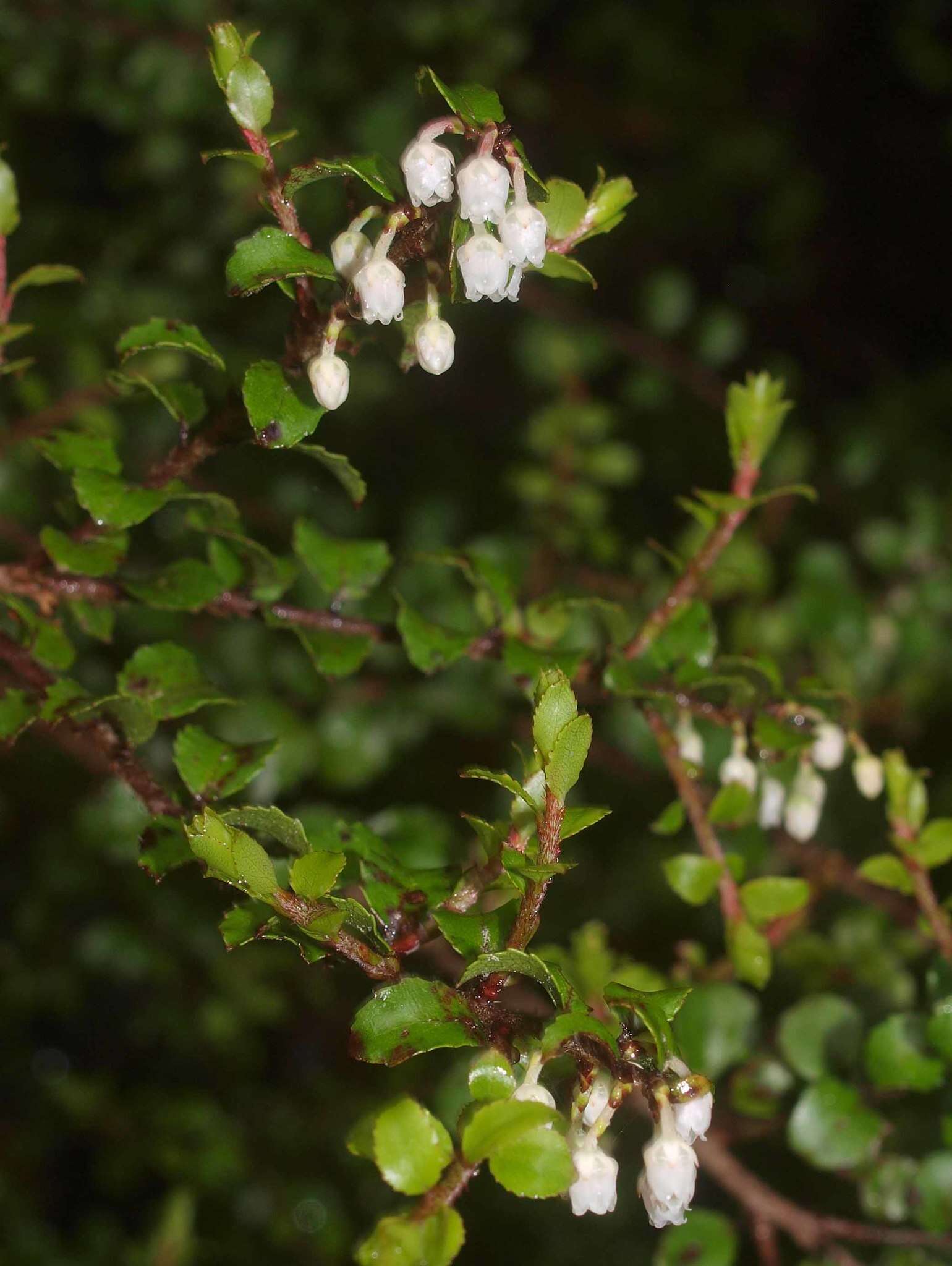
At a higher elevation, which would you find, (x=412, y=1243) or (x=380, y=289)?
(x=380, y=289)

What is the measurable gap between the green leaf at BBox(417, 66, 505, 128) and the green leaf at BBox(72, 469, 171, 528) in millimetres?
285

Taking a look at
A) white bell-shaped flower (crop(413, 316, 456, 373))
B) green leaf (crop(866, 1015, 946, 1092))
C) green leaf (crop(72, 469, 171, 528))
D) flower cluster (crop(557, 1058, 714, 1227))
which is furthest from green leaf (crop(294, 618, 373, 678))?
green leaf (crop(866, 1015, 946, 1092))

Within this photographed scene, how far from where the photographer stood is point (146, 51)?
1.57m

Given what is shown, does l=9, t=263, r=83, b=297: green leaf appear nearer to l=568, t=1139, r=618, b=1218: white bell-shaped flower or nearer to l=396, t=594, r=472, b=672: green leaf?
l=396, t=594, r=472, b=672: green leaf

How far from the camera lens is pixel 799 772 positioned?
0.95 metres

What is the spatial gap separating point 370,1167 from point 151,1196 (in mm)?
427

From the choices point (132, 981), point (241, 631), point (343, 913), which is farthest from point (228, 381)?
point (132, 981)

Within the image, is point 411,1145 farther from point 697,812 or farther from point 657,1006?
point 697,812

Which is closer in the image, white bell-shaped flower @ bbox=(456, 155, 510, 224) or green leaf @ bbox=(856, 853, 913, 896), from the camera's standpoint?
white bell-shaped flower @ bbox=(456, 155, 510, 224)

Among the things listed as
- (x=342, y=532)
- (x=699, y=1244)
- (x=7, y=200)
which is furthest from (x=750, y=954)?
(x=342, y=532)

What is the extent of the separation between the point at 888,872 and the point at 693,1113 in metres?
0.37

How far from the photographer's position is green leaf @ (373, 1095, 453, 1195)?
530 millimetres

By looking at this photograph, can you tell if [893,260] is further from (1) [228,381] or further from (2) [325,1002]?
(1) [228,381]

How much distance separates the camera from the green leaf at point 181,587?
0.82 m
